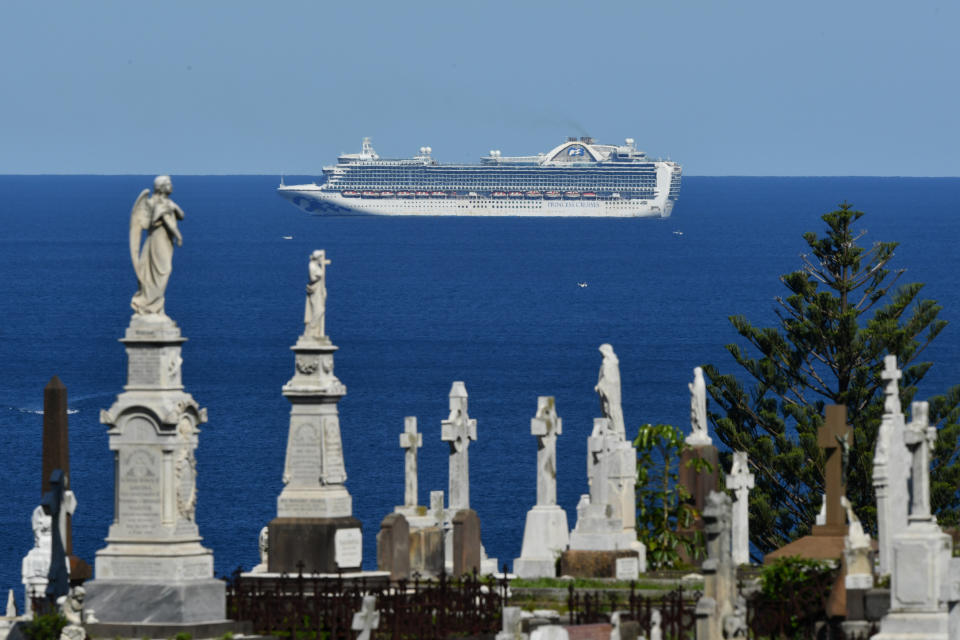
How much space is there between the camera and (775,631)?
21688mm

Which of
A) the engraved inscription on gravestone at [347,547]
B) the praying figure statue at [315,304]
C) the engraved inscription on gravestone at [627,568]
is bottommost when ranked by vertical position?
the engraved inscription on gravestone at [627,568]

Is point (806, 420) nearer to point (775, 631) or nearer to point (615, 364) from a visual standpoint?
point (615, 364)

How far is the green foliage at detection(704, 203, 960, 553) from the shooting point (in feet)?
135

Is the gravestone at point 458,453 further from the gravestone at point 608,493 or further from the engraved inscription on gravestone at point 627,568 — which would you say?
the engraved inscription on gravestone at point 627,568

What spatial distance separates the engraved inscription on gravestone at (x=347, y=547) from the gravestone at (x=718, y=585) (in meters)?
7.77

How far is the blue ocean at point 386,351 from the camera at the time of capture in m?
59.9

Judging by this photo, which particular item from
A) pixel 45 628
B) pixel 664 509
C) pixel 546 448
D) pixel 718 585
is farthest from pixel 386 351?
pixel 718 585

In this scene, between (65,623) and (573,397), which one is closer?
(65,623)

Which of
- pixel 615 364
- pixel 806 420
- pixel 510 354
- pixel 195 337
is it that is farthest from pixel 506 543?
pixel 195 337

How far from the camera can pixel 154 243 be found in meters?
21.5

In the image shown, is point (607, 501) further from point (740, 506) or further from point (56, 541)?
point (56, 541)

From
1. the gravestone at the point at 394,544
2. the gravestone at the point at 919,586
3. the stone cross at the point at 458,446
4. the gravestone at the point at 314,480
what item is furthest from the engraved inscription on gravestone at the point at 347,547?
the gravestone at the point at 919,586

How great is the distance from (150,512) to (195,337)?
286 feet

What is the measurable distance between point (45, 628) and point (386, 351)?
82.4 metres
